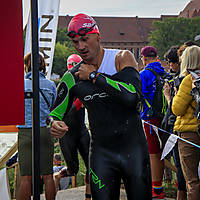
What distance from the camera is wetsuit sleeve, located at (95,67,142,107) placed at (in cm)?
237

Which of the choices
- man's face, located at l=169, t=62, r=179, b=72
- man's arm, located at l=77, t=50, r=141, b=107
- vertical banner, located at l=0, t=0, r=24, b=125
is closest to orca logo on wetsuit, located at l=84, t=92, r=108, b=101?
man's arm, located at l=77, t=50, r=141, b=107

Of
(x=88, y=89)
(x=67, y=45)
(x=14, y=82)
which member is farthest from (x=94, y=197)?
(x=67, y=45)

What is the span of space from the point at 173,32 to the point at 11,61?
226 ft

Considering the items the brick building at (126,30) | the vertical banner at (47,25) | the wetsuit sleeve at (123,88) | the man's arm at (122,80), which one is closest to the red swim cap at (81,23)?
the man's arm at (122,80)

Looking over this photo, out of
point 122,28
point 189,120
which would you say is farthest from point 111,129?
point 122,28

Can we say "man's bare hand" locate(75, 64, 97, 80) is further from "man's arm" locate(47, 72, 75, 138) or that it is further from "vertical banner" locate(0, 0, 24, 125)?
"vertical banner" locate(0, 0, 24, 125)

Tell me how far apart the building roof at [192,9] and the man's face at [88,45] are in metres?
85.4

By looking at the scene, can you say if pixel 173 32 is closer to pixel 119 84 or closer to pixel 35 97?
pixel 119 84

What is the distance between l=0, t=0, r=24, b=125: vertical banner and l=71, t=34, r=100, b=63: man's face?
52 cm

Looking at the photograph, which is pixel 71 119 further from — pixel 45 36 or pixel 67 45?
pixel 67 45

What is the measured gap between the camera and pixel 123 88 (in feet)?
7.82

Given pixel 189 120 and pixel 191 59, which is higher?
pixel 191 59

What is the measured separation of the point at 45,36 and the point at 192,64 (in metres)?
3.30

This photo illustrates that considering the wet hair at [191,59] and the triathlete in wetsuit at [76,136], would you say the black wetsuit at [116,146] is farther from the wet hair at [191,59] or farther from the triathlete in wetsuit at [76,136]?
the triathlete in wetsuit at [76,136]
